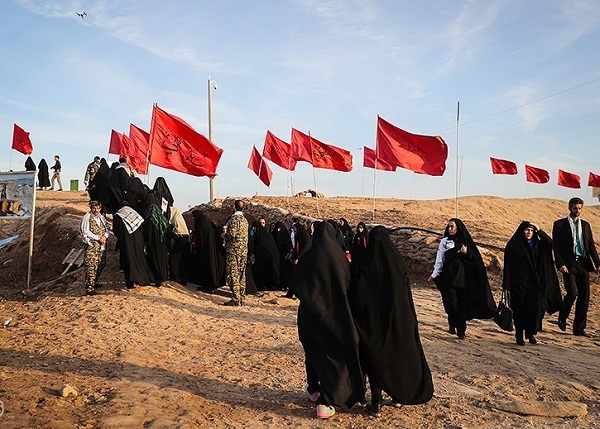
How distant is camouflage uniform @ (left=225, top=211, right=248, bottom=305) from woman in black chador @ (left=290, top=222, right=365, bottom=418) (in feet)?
14.7

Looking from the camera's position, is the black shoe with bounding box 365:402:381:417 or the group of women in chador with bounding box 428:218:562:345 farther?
the group of women in chador with bounding box 428:218:562:345

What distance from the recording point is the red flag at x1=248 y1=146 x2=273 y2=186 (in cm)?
1898

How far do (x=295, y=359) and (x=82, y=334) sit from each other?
96.6 inches

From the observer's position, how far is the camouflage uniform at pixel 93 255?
25.4 feet

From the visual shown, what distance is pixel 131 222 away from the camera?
8.24 m

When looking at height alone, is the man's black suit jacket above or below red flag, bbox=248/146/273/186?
below

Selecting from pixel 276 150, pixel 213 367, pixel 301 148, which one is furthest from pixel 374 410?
pixel 276 150

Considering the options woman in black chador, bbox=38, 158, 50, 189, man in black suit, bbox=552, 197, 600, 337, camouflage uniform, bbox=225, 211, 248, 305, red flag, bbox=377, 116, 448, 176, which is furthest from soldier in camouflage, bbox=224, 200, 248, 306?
woman in black chador, bbox=38, 158, 50, 189

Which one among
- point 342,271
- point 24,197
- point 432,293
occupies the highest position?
point 24,197

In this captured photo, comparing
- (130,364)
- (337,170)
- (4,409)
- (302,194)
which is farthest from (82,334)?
(302,194)

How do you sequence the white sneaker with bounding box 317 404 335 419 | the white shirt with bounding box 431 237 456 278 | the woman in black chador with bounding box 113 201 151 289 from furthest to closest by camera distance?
the woman in black chador with bounding box 113 201 151 289 < the white shirt with bounding box 431 237 456 278 < the white sneaker with bounding box 317 404 335 419

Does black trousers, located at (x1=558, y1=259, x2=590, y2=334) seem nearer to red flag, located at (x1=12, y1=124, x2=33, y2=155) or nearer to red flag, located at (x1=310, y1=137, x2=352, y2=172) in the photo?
red flag, located at (x1=310, y1=137, x2=352, y2=172)

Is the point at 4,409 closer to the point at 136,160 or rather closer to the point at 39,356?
the point at 39,356

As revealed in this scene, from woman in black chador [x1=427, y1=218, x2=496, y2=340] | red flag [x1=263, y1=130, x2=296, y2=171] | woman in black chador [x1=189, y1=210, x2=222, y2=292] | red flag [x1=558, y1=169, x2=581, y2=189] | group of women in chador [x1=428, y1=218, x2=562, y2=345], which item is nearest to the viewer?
group of women in chador [x1=428, y1=218, x2=562, y2=345]
